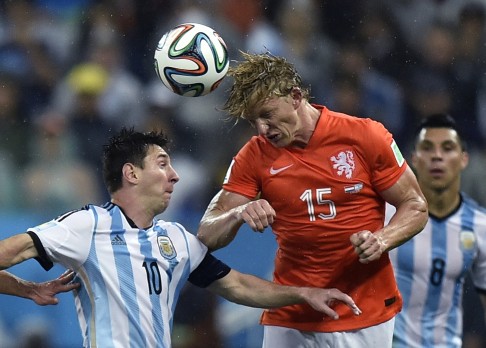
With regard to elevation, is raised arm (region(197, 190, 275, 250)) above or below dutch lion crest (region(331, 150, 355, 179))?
below

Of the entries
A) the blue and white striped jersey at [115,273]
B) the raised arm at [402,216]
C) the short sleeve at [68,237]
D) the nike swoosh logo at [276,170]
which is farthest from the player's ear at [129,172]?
the raised arm at [402,216]

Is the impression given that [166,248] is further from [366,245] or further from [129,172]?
[366,245]

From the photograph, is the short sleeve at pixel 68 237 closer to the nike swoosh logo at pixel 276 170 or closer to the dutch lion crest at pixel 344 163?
the nike swoosh logo at pixel 276 170

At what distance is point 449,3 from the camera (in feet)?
26.2

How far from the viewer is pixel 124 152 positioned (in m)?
4.12

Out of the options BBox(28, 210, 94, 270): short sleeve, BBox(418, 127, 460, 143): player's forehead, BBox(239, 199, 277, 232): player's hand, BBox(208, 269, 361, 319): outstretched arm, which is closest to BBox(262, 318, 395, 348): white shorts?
BBox(208, 269, 361, 319): outstretched arm

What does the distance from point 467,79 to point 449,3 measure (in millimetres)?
675

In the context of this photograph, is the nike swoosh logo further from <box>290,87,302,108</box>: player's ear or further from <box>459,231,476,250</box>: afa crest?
<box>459,231,476,250</box>: afa crest

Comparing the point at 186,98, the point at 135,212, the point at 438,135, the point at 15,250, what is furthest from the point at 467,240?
the point at 15,250

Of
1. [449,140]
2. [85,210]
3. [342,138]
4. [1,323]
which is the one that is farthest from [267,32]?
[85,210]

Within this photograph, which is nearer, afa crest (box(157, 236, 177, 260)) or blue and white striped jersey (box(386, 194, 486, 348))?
afa crest (box(157, 236, 177, 260))

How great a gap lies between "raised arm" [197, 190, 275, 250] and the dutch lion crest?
0.42 metres

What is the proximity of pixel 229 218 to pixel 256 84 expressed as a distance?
585mm

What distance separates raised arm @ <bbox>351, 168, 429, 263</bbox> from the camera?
13.2ft
